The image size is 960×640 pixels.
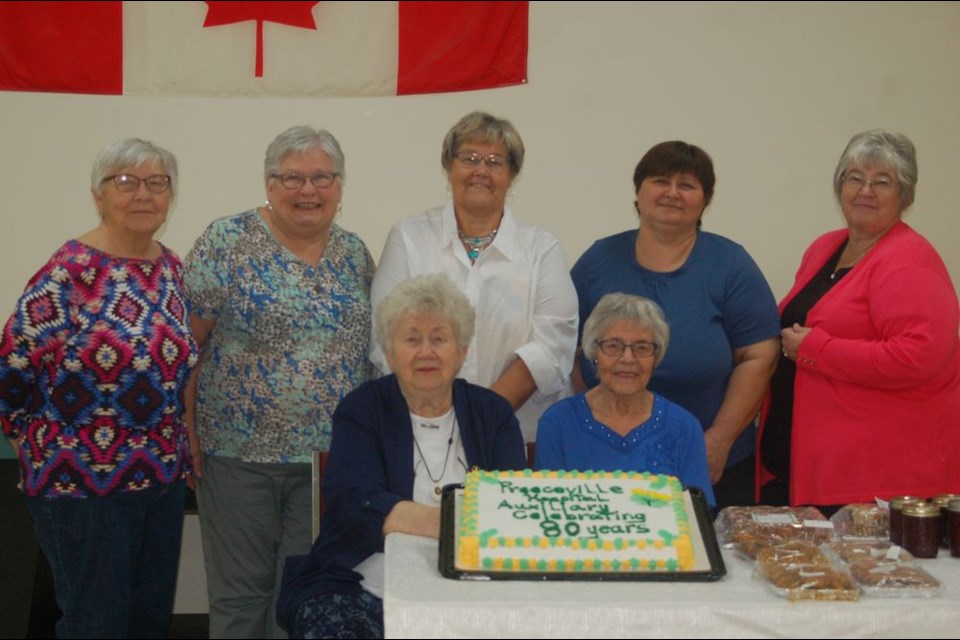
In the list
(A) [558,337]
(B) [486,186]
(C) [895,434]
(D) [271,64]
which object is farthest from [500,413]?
(D) [271,64]

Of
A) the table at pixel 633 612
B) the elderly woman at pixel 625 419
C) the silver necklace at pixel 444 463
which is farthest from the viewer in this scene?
the elderly woman at pixel 625 419

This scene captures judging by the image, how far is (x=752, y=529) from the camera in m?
2.17

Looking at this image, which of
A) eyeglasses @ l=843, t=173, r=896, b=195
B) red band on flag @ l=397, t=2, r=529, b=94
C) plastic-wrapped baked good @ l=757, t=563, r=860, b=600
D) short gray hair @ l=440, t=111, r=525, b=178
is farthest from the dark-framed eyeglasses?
red band on flag @ l=397, t=2, r=529, b=94

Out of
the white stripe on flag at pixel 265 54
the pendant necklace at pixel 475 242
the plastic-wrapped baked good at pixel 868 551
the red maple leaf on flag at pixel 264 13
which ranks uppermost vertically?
the red maple leaf on flag at pixel 264 13

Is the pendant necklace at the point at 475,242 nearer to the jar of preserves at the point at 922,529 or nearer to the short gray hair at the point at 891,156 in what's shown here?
the short gray hair at the point at 891,156

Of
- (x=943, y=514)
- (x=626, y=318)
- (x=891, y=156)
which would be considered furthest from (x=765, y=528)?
(x=891, y=156)

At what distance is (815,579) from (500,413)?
821 mm

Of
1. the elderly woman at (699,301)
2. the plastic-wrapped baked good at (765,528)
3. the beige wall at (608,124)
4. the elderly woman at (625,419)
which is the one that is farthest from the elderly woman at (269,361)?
the beige wall at (608,124)

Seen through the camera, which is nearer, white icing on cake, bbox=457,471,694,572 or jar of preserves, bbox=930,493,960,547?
A: white icing on cake, bbox=457,471,694,572

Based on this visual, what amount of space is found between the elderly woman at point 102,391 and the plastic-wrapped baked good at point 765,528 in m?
1.31

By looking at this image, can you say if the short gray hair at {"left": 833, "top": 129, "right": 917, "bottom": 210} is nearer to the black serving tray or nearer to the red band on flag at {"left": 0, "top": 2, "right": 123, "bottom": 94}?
the black serving tray

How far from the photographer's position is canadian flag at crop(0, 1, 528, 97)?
412 centimetres

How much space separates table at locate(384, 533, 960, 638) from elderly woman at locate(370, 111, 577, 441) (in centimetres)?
104

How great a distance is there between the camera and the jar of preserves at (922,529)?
7.00ft
